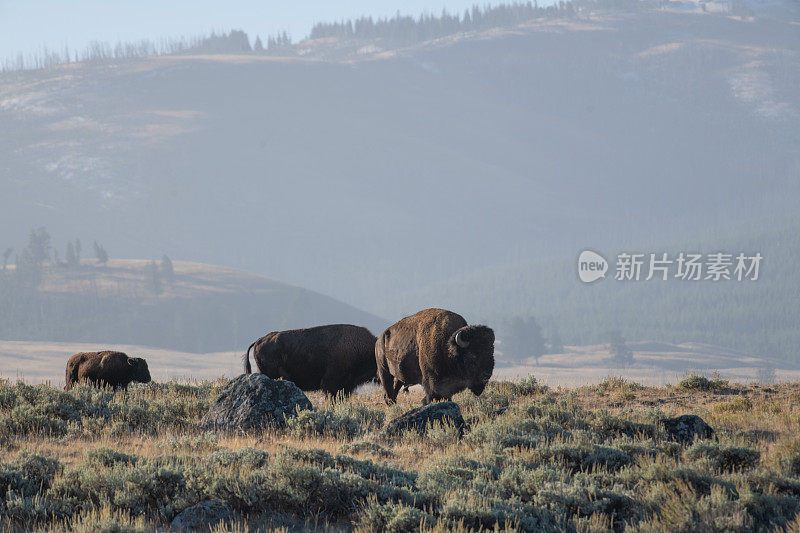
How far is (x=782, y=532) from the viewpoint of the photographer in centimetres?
729

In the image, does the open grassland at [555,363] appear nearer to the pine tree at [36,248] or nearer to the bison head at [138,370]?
the pine tree at [36,248]

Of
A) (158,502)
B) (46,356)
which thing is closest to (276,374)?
(158,502)

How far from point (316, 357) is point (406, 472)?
7.09m

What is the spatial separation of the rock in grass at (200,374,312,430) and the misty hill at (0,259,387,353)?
118 metres

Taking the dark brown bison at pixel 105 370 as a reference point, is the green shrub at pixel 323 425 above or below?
above

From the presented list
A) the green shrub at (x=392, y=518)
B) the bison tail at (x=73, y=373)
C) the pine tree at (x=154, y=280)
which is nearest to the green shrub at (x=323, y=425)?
the green shrub at (x=392, y=518)

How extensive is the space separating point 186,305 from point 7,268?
35467 millimetres

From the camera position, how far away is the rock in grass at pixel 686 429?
11156 millimetres

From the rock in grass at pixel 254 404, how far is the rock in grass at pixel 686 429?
5587mm

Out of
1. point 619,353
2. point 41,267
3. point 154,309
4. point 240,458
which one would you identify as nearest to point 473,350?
point 240,458

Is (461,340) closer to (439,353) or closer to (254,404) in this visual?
(439,353)

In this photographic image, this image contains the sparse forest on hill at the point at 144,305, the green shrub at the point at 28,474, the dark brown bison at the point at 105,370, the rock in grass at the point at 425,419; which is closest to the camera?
the green shrub at the point at 28,474

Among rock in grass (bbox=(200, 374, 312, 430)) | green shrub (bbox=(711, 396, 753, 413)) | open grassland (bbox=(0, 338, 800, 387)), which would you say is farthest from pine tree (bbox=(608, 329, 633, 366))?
rock in grass (bbox=(200, 374, 312, 430))

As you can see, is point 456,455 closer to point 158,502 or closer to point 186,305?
point 158,502
